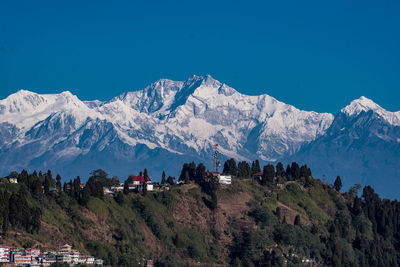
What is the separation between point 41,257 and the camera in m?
180

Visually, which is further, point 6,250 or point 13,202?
point 13,202

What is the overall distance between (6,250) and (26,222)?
16.5 m

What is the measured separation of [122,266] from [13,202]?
27661mm

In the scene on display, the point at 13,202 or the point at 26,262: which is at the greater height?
the point at 13,202

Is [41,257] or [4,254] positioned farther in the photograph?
[41,257]

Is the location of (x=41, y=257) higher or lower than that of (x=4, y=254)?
higher

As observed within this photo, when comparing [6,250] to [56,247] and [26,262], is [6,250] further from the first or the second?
[56,247]

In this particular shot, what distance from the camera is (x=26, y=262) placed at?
176m

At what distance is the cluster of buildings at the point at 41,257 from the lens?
175000 millimetres

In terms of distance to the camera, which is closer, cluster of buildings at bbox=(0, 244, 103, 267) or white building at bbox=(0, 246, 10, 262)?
white building at bbox=(0, 246, 10, 262)

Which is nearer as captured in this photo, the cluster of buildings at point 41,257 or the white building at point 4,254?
the white building at point 4,254

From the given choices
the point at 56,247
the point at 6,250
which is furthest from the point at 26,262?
the point at 56,247

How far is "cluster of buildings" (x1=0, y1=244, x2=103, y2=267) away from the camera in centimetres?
17500

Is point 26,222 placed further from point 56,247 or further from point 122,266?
point 122,266
